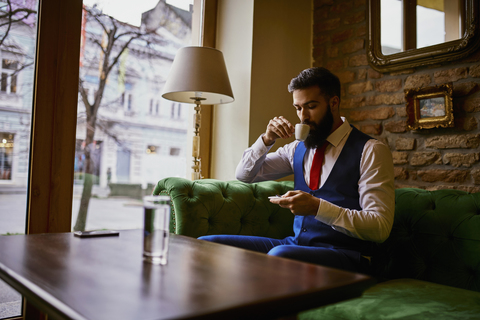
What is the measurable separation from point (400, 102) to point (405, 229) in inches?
35.3

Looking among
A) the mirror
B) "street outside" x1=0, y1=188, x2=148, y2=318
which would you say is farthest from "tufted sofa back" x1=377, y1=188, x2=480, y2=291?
"street outside" x1=0, y1=188, x2=148, y2=318

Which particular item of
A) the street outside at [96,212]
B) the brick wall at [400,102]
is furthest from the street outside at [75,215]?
the brick wall at [400,102]

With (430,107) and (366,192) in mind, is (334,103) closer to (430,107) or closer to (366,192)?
(366,192)

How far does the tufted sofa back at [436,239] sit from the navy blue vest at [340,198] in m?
0.26

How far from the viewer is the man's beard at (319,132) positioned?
1.92 meters

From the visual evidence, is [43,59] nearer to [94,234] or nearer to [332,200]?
[94,234]

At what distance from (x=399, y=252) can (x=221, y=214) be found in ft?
2.91

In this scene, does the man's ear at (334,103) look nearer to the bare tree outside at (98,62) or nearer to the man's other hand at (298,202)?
the man's other hand at (298,202)

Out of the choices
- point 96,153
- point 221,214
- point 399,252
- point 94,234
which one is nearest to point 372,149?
point 399,252

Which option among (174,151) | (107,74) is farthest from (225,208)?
(107,74)

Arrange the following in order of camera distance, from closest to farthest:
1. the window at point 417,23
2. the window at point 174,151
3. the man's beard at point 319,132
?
1. the man's beard at point 319,132
2. the window at point 417,23
3. the window at point 174,151

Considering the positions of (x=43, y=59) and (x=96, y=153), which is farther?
(x=96, y=153)

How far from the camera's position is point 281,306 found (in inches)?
26.5

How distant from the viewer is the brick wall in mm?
2172
